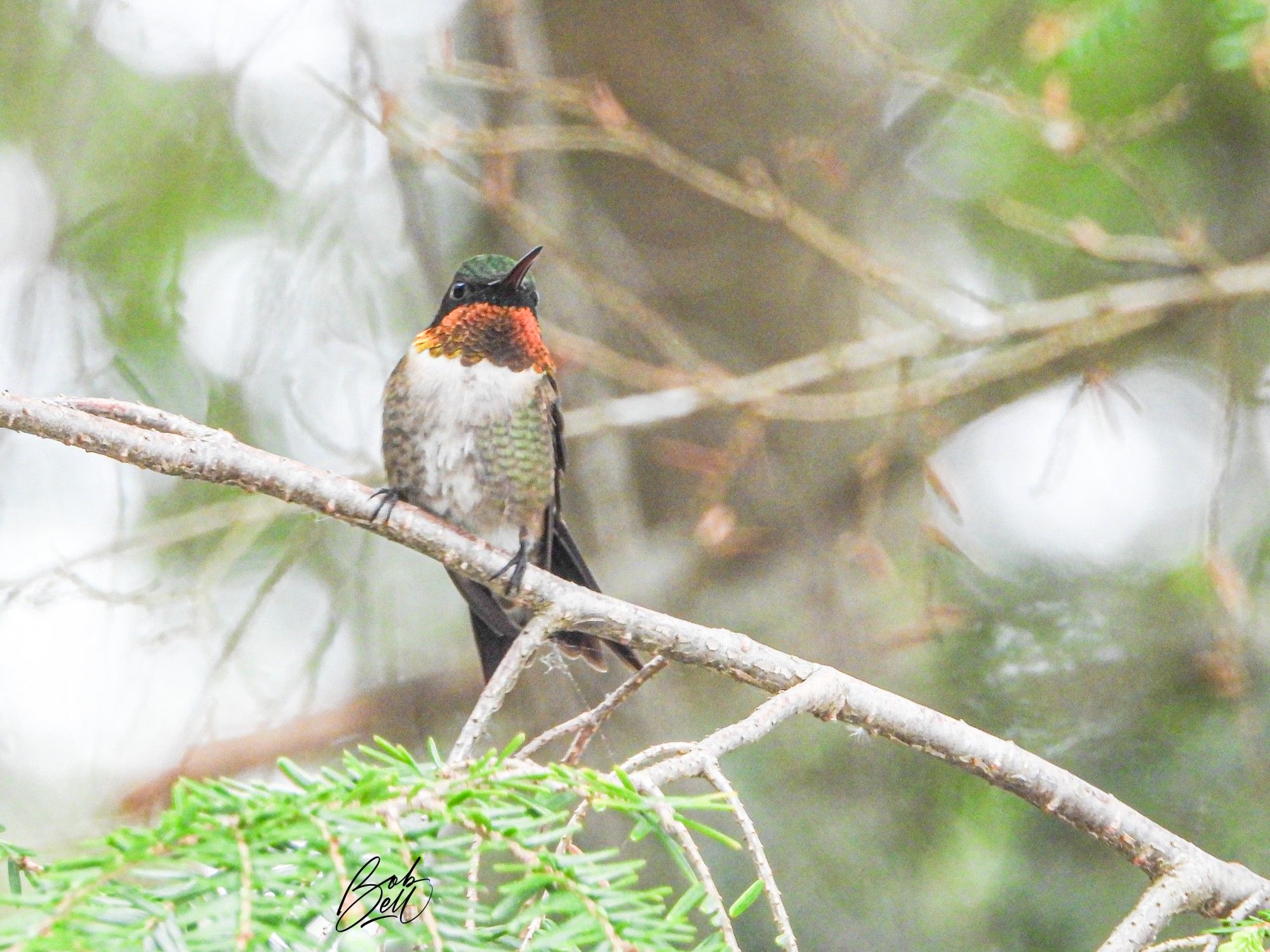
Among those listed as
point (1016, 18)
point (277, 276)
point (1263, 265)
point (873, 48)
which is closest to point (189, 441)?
point (277, 276)

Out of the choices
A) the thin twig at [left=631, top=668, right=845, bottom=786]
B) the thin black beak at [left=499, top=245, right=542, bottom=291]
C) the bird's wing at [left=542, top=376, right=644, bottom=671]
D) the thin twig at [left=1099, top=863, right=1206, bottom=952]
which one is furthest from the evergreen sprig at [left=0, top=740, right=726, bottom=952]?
the thin black beak at [left=499, top=245, right=542, bottom=291]

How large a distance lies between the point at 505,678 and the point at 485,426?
1.61 meters

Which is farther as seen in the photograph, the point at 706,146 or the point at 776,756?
the point at 706,146

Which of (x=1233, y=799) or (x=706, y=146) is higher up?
(x=706, y=146)

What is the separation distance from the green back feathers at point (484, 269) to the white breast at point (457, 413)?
0.22 metres

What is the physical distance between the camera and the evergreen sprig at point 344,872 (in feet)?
2.62

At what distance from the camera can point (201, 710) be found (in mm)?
2844

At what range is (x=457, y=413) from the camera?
122 inches

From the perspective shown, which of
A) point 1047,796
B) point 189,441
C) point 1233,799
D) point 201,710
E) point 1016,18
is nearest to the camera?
point 1047,796

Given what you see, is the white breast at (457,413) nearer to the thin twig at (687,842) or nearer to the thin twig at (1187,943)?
the thin twig at (687,842)

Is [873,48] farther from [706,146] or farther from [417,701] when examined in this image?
[417,701]

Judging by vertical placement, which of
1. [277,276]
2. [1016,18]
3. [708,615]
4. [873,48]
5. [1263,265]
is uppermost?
[1016,18]

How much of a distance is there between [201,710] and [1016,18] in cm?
297

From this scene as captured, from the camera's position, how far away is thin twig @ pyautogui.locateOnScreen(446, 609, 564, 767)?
57.3 inches
